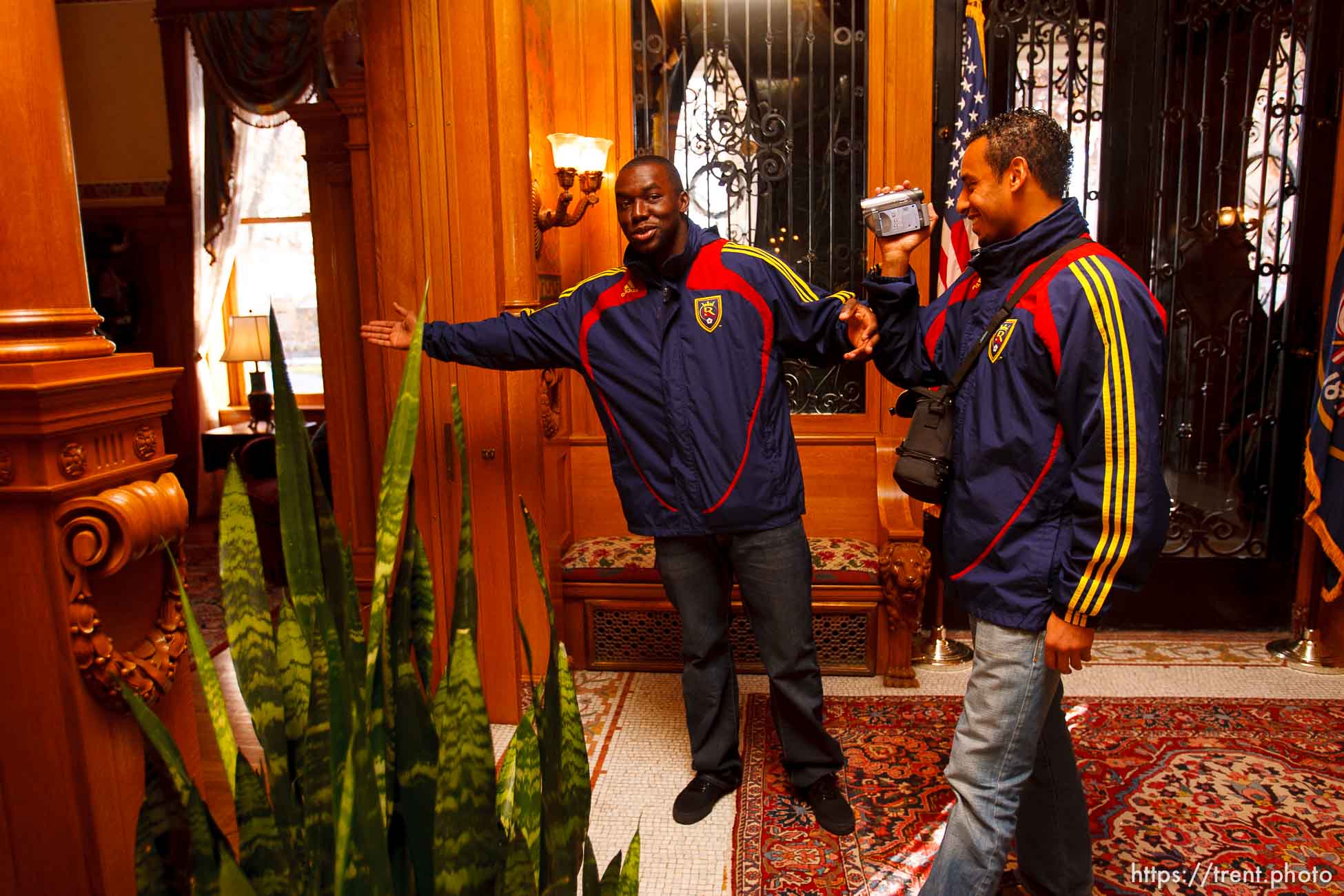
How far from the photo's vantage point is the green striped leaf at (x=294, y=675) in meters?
0.78

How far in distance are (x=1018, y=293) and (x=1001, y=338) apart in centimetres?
9

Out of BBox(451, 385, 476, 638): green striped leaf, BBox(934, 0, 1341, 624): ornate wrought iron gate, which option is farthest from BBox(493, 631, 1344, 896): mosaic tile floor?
BBox(451, 385, 476, 638): green striped leaf

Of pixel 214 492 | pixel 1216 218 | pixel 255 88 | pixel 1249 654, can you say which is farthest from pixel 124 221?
pixel 1249 654

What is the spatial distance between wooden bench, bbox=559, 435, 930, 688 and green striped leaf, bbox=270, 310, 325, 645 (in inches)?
99.7

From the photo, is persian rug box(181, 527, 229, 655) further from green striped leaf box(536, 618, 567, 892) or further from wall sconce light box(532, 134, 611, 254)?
green striped leaf box(536, 618, 567, 892)

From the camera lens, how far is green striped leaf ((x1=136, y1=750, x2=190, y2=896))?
74 centimetres

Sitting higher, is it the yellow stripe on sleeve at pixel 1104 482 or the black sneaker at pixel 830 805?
the yellow stripe on sleeve at pixel 1104 482

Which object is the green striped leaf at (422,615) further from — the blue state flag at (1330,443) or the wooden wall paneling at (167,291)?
the wooden wall paneling at (167,291)

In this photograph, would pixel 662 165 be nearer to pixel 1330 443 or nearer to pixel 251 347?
pixel 1330 443

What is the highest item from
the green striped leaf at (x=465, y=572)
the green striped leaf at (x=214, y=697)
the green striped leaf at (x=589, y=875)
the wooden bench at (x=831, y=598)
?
the green striped leaf at (x=465, y=572)

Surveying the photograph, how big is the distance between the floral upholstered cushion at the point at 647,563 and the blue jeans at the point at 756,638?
2.45 ft

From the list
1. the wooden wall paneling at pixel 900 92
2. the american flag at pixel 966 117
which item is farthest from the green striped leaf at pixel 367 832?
the wooden wall paneling at pixel 900 92

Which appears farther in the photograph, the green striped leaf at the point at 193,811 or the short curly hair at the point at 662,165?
the short curly hair at the point at 662,165

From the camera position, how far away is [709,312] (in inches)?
90.3
